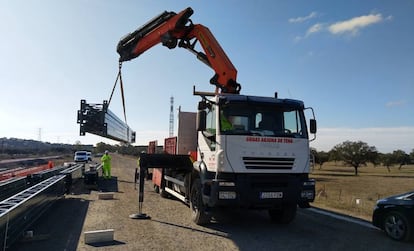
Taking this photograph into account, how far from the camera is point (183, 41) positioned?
40.9 feet

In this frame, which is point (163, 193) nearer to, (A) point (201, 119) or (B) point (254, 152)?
(A) point (201, 119)

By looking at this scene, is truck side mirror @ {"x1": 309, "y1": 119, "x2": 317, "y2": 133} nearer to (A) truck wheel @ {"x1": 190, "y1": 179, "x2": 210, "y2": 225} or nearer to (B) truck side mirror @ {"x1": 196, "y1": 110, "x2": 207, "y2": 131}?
(B) truck side mirror @ {"x1": 196, "y1": 110, "x2": 207, "y2": 131}

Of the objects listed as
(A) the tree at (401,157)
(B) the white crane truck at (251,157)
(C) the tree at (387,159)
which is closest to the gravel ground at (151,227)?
(B) the white crane truck at (251,157)

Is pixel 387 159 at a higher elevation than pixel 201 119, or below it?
higher

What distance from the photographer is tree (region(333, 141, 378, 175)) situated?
76000mm

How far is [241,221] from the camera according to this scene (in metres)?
10.3

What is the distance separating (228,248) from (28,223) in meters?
4.13

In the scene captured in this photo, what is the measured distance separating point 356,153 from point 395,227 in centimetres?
7258

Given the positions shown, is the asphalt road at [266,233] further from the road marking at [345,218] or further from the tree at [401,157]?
the tree at [401,157]

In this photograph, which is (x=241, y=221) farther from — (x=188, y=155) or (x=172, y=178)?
(x=172, y=178)

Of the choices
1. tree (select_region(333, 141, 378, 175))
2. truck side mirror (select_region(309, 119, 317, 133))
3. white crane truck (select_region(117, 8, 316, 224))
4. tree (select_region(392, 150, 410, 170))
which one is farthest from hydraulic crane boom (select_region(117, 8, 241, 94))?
tree (select_region(392, 150, 410, 170))

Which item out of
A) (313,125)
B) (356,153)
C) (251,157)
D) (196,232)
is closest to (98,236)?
(196,232)

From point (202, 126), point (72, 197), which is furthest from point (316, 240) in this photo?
point (72, 197)

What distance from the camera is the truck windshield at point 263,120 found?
29.2 ft
